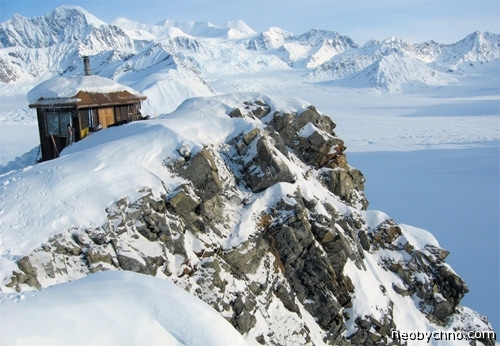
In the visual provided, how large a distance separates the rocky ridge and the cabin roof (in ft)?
14.0

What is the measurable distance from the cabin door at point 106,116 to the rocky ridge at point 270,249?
432 cm

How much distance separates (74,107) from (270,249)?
7633 millimetres

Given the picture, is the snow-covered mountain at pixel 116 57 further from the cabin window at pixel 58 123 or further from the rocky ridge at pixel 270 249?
the rocky ridge at pixel 270 249

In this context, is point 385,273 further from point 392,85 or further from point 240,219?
point 392,85

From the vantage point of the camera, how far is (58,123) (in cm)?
1335

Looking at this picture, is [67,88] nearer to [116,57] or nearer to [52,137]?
[52,137]

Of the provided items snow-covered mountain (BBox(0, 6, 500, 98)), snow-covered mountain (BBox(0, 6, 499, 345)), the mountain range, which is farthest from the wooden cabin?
snow-covered mountain (BBox(0, 6, 500, 98))

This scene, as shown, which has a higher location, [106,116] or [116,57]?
[116,57]

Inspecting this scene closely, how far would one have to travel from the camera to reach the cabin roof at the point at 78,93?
12763 mm

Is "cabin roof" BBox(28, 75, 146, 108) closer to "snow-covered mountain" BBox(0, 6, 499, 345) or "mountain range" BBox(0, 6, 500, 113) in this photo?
"snow-covered mountain" BBox(0, 6, 499, 345)

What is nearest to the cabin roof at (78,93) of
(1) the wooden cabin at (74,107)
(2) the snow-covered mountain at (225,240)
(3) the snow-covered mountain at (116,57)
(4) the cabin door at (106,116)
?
(1) the wooden cabin at (74,107)

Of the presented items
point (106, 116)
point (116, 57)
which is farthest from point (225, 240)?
point (116, 57)

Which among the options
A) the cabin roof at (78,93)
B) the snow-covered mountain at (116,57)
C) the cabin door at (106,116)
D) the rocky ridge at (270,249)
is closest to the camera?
the rocky ridge at (270,249)

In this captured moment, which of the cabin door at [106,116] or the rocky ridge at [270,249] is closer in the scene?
the rocky ridge at [270,249]
